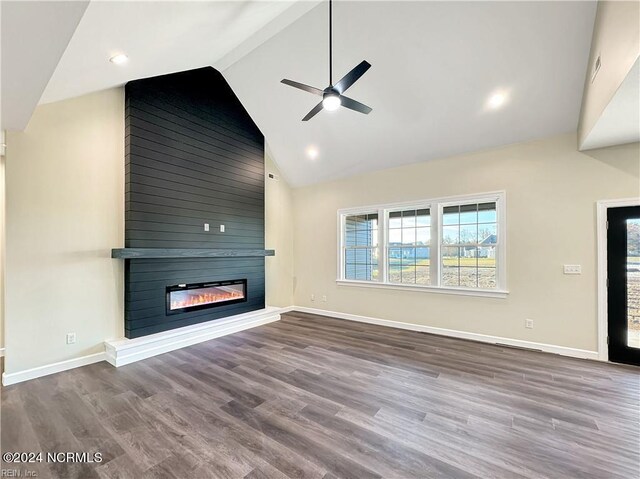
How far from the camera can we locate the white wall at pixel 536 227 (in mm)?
3635

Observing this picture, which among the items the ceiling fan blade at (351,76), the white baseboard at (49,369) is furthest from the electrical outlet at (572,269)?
the white baseboard at (49,369)

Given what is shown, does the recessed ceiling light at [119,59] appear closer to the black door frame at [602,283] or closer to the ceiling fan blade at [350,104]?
the ceiling fan blade at [350,104]

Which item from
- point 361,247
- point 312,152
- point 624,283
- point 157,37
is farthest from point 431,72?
point 624,283

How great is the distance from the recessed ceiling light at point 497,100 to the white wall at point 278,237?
418 centimetres

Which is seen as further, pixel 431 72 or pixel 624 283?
pixel 431 72

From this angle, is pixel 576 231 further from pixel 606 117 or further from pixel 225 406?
pixel 225 406

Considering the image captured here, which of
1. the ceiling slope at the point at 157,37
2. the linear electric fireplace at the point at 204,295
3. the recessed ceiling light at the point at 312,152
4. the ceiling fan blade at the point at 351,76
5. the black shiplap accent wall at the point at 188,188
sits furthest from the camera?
the recessed ceiling light at the point at 312,152

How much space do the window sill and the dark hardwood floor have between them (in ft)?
2.82

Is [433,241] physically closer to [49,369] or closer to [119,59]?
[119,59]

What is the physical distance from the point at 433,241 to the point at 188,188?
168 inches

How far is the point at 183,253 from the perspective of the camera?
14.1ft

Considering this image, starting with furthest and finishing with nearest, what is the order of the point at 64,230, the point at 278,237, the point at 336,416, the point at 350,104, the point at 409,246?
the point at 278,237 < the point at 409,246 < the point at 64,230 < the point at 350,104 < the point at 336,416

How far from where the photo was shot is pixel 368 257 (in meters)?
5.80

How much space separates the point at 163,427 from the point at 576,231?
520cm
